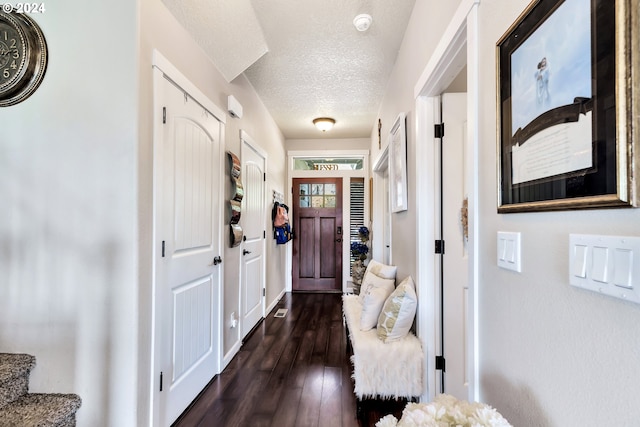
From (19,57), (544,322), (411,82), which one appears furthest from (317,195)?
(544,322)

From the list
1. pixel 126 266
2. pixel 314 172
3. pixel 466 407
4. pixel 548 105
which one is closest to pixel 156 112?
pixel 126 266

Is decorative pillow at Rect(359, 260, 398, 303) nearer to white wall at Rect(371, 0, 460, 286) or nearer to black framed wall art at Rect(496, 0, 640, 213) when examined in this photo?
white wall at Rect(371, 0, 460, 286)

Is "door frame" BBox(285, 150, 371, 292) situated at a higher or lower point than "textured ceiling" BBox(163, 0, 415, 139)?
lower

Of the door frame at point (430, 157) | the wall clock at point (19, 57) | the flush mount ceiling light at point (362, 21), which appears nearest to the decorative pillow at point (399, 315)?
the door frame at point (430, 157)

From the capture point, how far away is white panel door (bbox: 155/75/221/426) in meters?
1.63

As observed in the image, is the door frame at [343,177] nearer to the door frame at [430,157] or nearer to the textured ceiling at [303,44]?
the textured ceiling at [303,44]

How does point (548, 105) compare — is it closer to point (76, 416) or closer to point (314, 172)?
point (76, 416)

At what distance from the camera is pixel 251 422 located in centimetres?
174

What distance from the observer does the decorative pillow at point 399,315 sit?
1.76 meters

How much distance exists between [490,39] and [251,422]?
7.30 ft

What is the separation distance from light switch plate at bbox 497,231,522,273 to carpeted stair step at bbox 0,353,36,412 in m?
2.13

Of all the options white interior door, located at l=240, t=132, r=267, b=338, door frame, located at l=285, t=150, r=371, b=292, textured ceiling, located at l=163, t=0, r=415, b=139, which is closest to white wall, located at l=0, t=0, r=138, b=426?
textured ceiling, located at l=163, t=0, r=415, b=139

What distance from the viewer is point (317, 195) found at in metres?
5.13

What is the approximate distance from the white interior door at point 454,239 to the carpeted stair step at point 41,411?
76.9 inches
